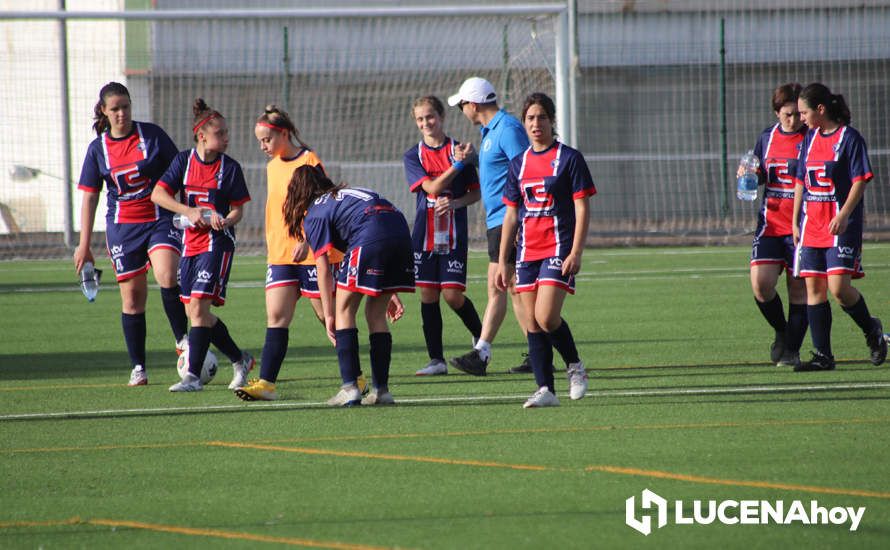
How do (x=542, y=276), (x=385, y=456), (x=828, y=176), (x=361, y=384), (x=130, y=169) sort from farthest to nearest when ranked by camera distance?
(x=130, y=169) < (x=828, y=176) < (x=361, y=384) < (x=542, y=276) < (x=385, y=456)

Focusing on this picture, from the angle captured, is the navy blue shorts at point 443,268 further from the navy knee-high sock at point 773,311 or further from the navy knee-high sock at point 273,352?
the navy knee-high sock at point 773,311

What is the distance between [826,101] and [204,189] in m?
4.43

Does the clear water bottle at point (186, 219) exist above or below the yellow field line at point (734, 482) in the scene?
above

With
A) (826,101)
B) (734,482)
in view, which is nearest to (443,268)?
(826,101)

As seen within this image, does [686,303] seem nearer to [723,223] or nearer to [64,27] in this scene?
[723,223]

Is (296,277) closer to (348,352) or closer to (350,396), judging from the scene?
(348,352)

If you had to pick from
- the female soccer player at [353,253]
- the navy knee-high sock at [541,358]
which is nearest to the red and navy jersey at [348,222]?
the female soccer player at [353,253]

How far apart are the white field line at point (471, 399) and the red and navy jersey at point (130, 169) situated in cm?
182

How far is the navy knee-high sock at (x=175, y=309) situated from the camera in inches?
389

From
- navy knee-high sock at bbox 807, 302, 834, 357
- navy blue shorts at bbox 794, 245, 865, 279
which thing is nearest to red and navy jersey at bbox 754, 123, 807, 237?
navy blue shorts at bbox 794, 245, 865, 279

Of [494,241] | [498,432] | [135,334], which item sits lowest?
[498,432]

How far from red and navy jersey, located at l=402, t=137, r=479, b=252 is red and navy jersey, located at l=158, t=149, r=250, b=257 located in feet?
4.85

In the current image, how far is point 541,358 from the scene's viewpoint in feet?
26.8

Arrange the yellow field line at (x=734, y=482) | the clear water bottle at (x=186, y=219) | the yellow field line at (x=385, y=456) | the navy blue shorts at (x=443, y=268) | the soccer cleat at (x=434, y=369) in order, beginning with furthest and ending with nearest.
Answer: the navy blue shorts at (x=443, y=268) → the soccer cleat at (x=434, y=369) → the clear water bottle at (x=186, y=219) → the yellow field line at (x=385, y=456) → the yellow field line at (x=734, y=482)
